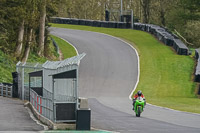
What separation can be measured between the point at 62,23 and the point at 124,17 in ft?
35.3

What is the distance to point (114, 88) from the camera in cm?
3769

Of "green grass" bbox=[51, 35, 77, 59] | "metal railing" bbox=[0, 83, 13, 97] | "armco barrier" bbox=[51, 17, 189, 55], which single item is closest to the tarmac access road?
"metal railing" bbox=[0, 83, 13, 97]

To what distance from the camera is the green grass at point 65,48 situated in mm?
51106

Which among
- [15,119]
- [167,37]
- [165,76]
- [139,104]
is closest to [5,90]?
[139,104]

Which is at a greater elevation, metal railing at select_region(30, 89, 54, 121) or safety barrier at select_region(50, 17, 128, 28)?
safety barrier at select_region(50, 17, 128, 28)

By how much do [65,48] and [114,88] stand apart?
17.5 metres

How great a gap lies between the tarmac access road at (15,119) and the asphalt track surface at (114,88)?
8.50 feet

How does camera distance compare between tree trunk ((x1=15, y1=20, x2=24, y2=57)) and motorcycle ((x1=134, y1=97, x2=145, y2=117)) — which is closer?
motorcycle ((x1=134, y1=97, x2=145, y2=117))

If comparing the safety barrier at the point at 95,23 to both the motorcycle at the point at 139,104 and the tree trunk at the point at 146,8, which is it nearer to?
the tree trunk at the point at 146,8

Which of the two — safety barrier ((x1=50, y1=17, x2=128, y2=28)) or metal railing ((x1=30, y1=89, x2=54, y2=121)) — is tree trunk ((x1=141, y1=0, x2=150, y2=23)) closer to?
safety barrier ((x1=50, y1=17, x2=128, y2=28))

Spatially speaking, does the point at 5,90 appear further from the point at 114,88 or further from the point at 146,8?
the point at 146,8

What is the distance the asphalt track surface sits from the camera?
20125mm

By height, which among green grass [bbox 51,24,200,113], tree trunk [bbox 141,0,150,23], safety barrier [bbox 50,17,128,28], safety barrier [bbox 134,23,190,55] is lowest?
green grass [bbox 51,24,200,113]

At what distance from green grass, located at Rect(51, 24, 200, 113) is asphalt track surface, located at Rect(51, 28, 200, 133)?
3.67 feet
